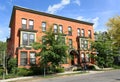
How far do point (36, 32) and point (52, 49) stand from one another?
8.31m

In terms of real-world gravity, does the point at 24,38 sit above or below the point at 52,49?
above

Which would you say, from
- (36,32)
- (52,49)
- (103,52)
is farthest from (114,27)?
(52,49)

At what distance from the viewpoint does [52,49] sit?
27.2 meters

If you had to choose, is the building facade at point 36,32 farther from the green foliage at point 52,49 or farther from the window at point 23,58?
the green foliage at point 52,49

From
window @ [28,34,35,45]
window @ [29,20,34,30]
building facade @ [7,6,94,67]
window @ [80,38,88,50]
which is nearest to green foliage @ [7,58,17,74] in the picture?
building facade @ [7,6,94,67]

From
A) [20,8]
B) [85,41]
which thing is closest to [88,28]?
[85,41]

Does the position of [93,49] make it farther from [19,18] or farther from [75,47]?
[19,18]

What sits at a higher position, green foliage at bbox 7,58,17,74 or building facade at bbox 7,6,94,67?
building facade at bbox 7,6,94,67

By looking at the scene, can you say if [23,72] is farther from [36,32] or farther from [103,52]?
[103,52]

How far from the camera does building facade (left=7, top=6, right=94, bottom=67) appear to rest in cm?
3222

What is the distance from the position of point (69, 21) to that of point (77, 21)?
2109 mm

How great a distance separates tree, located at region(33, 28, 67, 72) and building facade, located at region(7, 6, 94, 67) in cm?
203

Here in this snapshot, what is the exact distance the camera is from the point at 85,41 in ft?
136

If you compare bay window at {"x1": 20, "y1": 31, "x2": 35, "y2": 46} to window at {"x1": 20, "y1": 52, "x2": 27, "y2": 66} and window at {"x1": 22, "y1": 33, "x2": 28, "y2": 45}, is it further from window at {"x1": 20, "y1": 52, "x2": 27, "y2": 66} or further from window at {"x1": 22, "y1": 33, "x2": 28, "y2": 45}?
window at {"x1": 20, "y1": 52, "x2": 27, "y2": 66}
